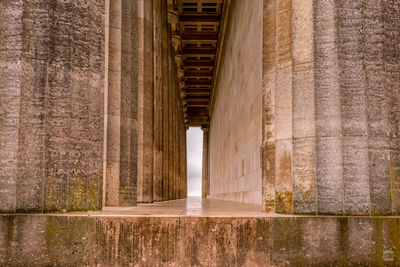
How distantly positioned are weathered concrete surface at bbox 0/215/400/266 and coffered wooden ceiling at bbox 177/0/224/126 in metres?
29.0

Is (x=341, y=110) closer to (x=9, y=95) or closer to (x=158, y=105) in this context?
(x=9, y=95)

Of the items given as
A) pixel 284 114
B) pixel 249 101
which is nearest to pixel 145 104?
pixel 249 101

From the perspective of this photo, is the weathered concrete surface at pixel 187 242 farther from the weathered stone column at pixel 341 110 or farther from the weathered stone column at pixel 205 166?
the weathered stone column at pixel 205 166

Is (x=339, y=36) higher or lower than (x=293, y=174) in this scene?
higher

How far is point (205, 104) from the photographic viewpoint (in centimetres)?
6147

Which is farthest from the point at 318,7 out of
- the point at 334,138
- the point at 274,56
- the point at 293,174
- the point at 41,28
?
→ the point at 41,28

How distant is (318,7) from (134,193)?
7.25m

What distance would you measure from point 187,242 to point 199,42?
113 ft

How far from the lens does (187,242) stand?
6277 millimetres

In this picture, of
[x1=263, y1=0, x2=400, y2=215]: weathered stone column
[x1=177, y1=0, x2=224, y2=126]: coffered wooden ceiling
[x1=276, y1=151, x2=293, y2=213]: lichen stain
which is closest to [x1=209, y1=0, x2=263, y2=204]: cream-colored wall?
[x1=276, y1=151, x2=293, y2=213]: lichen stain

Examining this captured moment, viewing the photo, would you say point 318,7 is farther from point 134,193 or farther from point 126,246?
point 134,193


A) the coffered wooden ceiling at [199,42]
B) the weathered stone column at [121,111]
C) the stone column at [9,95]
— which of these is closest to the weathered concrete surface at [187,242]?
the stone column at [9,95]

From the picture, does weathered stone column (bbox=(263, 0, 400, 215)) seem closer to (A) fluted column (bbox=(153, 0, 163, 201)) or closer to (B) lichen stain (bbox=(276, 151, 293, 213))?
(B) lichen stain (bbox=(276, 151, 293, 213))

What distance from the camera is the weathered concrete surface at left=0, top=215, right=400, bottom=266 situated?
20.6 ft
